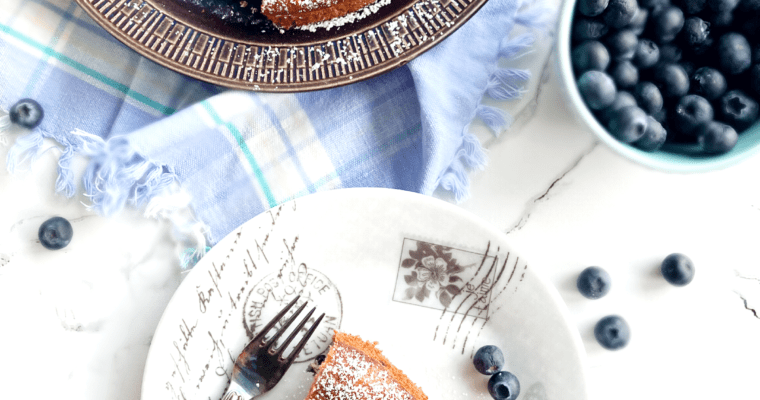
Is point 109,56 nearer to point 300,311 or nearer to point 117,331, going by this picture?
point 117,331

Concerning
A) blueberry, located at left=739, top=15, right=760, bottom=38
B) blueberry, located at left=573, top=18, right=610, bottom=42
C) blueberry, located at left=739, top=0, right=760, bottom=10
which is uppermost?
blueberry, located at left=739, top=0, right=760, bottom=10

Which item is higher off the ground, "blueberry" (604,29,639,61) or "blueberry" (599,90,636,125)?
"blueberry" (604,29,639,61)

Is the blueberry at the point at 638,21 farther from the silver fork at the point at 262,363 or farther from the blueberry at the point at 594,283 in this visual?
the silver fork at the point at 262,363

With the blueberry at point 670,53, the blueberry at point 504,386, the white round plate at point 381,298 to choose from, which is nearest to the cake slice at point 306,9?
the white round plate at point 381,298

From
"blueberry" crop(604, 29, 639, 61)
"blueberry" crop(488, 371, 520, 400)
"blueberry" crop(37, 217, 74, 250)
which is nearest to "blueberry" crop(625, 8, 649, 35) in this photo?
"blueberry" crop(604, 29, 639, 61)

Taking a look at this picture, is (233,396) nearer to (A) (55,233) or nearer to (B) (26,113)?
(A) (55,233)

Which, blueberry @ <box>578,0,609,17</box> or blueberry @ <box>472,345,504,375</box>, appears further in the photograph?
blueberry @ <box>472,345,504,375</box>

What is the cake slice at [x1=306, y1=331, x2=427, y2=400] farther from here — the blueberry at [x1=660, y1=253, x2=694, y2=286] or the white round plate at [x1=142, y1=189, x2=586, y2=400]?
the blueberry at [x1=660, y1=253, x2=694, y2=286]
